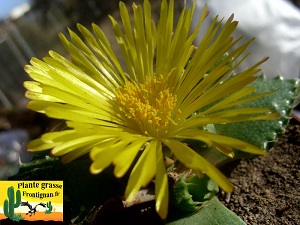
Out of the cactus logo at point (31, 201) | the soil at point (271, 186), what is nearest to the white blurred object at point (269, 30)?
the soil at point (271, 186)

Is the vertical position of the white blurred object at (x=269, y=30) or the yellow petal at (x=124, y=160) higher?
the white blurred object at (x=269, y=30)

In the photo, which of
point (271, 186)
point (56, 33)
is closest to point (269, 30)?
point (271, 186)

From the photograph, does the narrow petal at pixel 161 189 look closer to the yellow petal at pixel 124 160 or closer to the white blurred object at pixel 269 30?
the yellow petal at pixel 124 160

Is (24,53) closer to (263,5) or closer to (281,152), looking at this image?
(263,5)

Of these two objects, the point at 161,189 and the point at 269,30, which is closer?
the point at 161,189

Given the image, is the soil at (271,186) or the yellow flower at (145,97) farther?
the soil at (271,186)

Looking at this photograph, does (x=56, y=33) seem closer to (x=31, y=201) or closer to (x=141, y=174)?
(x=31, y=201)

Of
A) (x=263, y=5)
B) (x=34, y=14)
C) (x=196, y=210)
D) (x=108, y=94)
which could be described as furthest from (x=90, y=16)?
(x=196, y=210)

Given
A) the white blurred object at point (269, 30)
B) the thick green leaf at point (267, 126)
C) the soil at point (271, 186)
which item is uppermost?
the white blurred object at point (269, 30)
